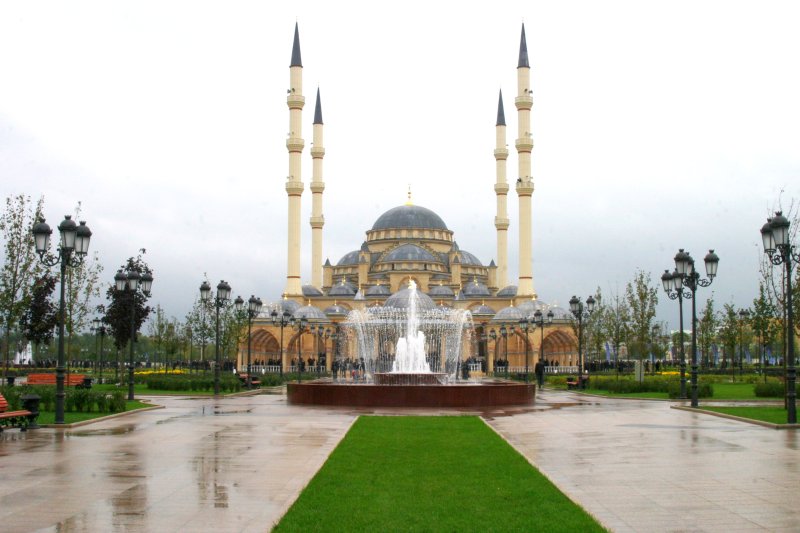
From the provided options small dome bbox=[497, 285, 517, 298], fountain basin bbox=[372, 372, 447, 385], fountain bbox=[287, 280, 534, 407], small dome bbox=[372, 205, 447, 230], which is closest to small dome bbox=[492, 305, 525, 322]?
fountain bbox=[287, 280, 534, 407]

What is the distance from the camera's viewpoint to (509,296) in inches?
3105

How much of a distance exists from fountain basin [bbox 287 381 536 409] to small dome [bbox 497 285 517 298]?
5737 cm

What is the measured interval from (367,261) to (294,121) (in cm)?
2220

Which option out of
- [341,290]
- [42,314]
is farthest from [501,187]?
[42,314]

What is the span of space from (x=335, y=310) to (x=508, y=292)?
16.3 metres

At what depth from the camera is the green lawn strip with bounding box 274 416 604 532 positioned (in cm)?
685

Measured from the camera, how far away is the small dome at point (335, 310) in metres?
75.9

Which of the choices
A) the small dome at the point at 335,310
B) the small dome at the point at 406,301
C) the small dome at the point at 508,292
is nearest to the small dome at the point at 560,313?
the small dome at the point at 508,292

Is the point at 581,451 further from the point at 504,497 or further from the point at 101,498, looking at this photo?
the point at 101,498

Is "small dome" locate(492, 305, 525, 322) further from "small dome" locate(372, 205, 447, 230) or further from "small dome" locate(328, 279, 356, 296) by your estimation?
"small dome" locate(372, 205, 447, 230)

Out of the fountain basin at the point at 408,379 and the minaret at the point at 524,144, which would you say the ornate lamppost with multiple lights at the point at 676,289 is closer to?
the fountain basin at the point at 408,379

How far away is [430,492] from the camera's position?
8.27m

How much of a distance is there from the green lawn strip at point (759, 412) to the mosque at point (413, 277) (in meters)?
39.5

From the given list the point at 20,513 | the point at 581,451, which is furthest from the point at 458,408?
the point at 20,513
